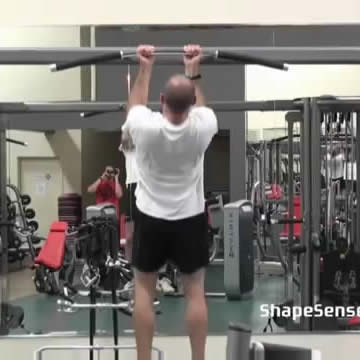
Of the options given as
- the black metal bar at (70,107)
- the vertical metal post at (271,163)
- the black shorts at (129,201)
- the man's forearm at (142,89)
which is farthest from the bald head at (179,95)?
the vertical metal post at (271,163)

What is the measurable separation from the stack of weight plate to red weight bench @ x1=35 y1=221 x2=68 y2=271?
6cm

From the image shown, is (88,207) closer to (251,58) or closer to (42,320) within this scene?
(42,320)

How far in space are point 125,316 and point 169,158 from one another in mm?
1780

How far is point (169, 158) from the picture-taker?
2713mm

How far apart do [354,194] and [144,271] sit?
2.55 meters

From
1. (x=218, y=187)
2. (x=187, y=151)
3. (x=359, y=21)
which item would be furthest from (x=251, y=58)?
(x=218, y=187)

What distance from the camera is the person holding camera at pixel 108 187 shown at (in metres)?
4.28

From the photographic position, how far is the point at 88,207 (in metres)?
4.30

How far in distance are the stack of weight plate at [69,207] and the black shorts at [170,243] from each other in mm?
1557

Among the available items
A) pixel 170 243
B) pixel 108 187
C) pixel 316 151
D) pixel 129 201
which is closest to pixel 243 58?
pixel 170 243

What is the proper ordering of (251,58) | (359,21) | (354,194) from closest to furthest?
(251,58) → (359,21) → (354,194)

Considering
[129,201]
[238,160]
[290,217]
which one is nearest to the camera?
[129,201]

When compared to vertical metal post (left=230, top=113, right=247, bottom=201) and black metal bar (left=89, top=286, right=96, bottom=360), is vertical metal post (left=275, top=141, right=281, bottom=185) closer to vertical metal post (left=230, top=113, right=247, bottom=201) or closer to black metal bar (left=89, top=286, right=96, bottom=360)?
vertical metal post (left=230, top=113, right=247, bottom=201)

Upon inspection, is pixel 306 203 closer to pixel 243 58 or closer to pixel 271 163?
pixel 271 163
